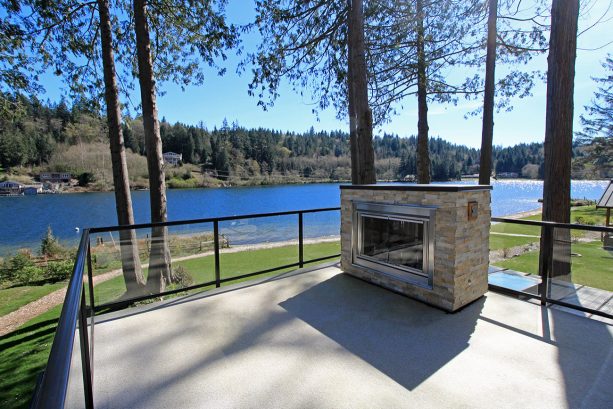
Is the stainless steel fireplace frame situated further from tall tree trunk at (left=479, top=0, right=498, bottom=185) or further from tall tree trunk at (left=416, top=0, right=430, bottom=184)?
tall tree trunk at (left=416, top=0, right=430, bottom=184)

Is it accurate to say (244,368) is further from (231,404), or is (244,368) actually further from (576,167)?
(576,167)

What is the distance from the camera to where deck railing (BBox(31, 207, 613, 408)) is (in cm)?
65

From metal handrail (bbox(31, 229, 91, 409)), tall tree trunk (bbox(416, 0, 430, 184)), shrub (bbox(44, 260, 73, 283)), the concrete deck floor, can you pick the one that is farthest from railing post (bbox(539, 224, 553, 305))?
shrub (bbox(44, 260, 73, 283))

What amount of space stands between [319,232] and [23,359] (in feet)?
14.9

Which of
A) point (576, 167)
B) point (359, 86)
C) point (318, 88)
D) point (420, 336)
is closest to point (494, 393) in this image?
point (420, 336)

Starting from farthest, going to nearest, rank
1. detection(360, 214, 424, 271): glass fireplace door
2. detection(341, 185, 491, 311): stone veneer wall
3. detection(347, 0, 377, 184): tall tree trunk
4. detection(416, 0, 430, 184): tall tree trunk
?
detection(416, 0, 430, 184): tall tree trunk < detection(347, 0, 377, 184): tall tree trunk < detection(360, 214, 424, 271): glass fireplace door < detection(341, 185, 491, 311): stone veneer wall

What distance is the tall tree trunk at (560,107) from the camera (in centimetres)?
437

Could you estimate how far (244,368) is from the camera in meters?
2.30

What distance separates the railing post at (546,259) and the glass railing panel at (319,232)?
9.05ft

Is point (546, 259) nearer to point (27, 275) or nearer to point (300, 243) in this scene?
point (300, 243)

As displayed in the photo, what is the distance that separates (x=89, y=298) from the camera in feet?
9.92

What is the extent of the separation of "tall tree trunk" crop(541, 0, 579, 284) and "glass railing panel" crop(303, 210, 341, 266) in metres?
3.15

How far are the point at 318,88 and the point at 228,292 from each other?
576 cm

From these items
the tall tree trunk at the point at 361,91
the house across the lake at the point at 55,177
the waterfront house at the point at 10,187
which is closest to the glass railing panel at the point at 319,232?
the tall tree trunk at the point at 361,91
